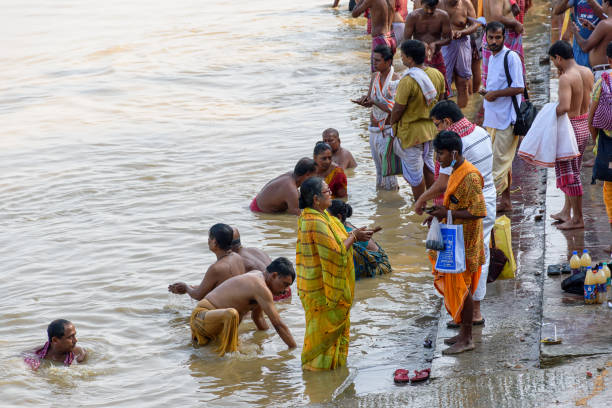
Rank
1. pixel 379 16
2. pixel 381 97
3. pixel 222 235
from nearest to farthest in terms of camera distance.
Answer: pixel 222 235 < pixel 381 97 < pixel 379 16

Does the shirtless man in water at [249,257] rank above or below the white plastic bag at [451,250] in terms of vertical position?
below

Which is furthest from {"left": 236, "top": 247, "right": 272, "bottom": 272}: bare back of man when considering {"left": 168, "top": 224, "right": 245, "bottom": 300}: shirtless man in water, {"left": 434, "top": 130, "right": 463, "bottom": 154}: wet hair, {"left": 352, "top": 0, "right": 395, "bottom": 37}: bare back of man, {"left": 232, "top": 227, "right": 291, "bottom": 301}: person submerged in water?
{"left": 352, "top": 0, "right": 395, "bottom": 37}: bare back of man

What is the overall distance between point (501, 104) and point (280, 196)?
9.02 feet

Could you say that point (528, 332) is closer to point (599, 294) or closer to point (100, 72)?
point (599, 294)

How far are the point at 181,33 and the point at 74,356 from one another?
58.0 feet

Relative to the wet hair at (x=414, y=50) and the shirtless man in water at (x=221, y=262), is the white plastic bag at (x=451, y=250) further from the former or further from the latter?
the wet hair at (x=414, y=50)

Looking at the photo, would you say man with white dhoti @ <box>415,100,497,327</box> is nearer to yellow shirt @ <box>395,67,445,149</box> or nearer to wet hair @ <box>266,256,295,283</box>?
wet hair @ <box>266,256,295,283</box>

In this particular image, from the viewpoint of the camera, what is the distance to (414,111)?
29.9 feet

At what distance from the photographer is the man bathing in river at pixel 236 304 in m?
6.67

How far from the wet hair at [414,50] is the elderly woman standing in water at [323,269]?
3398mm

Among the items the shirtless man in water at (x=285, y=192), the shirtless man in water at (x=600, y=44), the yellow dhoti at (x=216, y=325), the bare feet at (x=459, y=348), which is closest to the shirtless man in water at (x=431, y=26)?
the shirtless man in water at (x=600, y=44)

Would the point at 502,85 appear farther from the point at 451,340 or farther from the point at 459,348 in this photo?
the point at 459,348

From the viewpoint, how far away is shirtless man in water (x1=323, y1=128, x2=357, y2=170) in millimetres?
10234

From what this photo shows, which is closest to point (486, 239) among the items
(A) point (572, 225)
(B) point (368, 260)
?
(A) point (572, 225)
